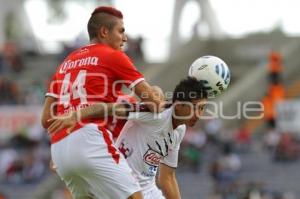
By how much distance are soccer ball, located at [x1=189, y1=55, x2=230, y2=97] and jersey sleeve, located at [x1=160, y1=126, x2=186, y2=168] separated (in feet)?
1.26

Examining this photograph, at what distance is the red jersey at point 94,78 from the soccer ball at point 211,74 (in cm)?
67

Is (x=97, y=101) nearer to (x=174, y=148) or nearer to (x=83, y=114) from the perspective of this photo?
(x=83, y=114)

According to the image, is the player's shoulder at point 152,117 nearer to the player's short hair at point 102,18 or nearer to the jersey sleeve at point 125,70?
the jersey sleeve at point 125,70

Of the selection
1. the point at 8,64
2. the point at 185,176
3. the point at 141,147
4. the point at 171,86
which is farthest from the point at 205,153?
the point at 141,147

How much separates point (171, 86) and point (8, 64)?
4.43 metres

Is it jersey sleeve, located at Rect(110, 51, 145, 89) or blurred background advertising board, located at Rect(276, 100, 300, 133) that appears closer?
jersey sleeve, located at Rect(110, 51, 145, 89)

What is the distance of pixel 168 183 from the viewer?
7.99m

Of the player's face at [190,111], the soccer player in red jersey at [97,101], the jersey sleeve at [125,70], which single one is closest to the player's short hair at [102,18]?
the soccer player in red jersey at [97,101]

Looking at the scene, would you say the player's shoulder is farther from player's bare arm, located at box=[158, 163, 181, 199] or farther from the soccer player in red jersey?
player's bare arm, located at box=[158, 163, 181, 199]

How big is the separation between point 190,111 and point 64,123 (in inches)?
39.9

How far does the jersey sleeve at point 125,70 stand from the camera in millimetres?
7098

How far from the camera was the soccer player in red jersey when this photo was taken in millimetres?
7004

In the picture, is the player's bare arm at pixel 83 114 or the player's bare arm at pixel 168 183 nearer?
the player's bare arm at pixel 83 114

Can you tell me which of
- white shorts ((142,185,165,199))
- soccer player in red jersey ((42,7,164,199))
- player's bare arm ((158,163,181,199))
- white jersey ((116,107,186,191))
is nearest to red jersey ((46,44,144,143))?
soccer player in red jersey ((42,7,164,199))
